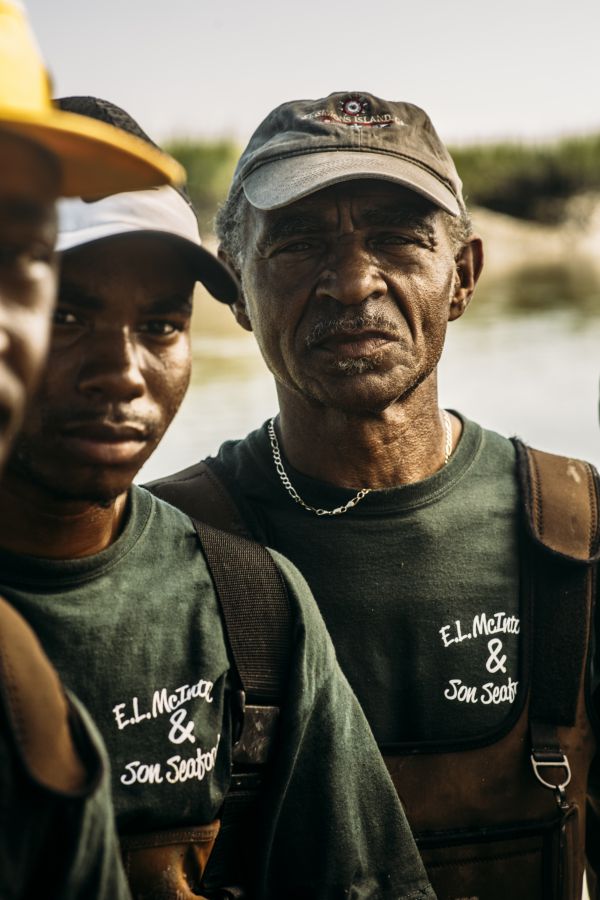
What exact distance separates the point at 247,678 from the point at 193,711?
0.11m

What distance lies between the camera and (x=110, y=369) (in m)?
1.94

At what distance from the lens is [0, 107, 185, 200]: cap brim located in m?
1.31

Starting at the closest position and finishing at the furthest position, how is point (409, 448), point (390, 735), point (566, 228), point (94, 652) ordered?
point (94, 652) → point (390, 735) → point (409, 448) → point (566, 228)

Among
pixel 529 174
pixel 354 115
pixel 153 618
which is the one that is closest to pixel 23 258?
pixel 153 618

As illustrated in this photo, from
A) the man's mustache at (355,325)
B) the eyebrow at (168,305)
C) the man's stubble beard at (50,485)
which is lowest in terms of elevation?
the man's stubble beard at (50,485)

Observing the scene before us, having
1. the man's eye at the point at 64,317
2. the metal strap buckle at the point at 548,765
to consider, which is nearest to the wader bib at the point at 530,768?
the metal strap buckle at the point at 548,765

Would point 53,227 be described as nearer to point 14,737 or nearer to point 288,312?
point 14,737

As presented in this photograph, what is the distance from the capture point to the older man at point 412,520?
2639 mm

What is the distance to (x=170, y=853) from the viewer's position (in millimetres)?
2041

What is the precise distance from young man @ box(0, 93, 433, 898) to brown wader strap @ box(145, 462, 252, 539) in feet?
1.43

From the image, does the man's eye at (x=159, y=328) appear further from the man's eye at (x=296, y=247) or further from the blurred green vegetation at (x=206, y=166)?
the blurred green vegetation at (x=206, y=166)

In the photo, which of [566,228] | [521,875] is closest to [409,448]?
[521,875]

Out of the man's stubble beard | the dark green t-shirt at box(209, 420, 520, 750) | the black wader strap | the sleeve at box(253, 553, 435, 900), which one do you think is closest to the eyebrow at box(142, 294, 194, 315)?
the man's stubble beard

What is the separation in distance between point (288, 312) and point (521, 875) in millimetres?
1291
